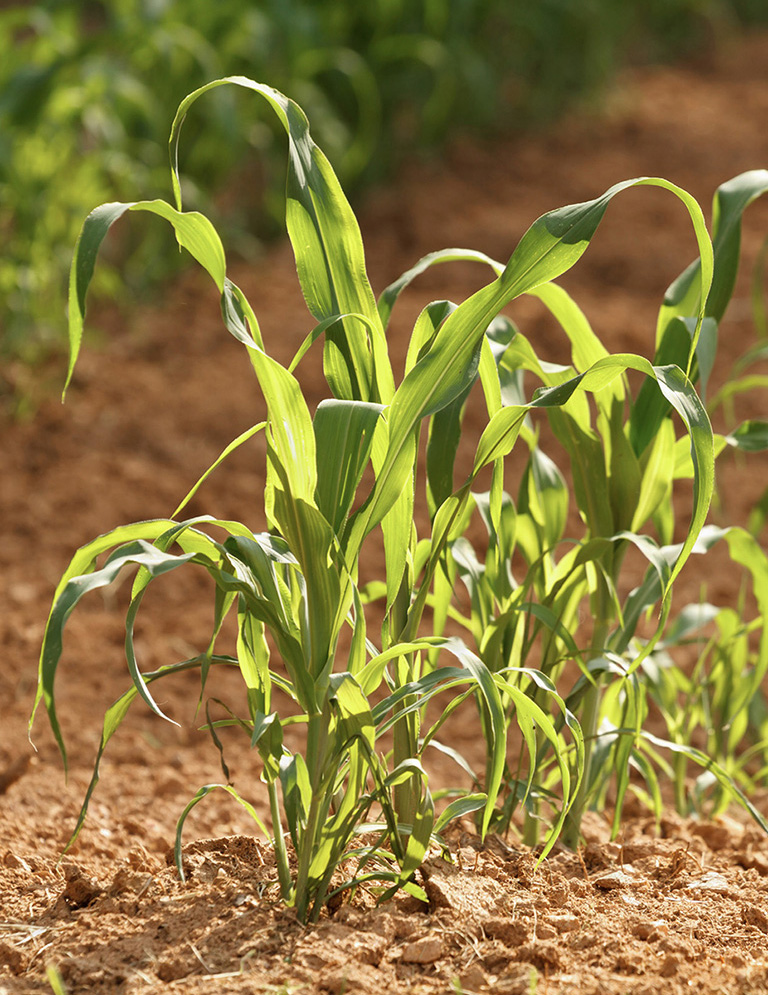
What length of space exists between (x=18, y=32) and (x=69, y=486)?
5.09 m

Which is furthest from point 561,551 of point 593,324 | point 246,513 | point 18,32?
point 18,32

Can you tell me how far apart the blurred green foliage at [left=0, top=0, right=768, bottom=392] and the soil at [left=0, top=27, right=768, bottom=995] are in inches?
8.9

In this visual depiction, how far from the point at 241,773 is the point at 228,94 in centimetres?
206

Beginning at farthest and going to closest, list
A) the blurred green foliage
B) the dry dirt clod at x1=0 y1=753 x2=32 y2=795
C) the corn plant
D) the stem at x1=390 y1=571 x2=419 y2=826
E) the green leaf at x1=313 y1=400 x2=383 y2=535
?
the blurred green foliage
the dry dirt clod at x1=0 y1=753 x2=32 y2=795
the corn plant
the stem at x1=390 y1=571 x2=419 y2=826
the green leaf at x1=313 y1=400 x2=383 y2=535

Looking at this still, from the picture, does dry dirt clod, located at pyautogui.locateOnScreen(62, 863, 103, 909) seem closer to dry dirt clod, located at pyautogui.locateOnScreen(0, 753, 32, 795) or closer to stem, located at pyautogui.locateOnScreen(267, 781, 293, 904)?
stem, located at pyautogui.locateOnScreen(267, 781, 293, 904)

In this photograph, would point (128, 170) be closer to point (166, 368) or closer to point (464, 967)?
point (166, 368)

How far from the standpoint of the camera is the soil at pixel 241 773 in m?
0.96

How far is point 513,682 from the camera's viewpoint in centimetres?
119

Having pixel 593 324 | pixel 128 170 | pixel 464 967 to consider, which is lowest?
pixel 464 967

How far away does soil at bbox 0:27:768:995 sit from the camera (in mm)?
958

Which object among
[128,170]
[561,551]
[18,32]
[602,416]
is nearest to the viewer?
[602,416]

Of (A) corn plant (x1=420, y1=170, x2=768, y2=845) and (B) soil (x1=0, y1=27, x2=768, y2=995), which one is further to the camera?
(A) corn plant (x1=420, y1=170, x2=768, y2=845)

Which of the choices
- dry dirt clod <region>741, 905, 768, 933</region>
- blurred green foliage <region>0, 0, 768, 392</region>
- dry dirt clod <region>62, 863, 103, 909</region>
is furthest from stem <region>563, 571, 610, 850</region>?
blurred green foliage <region>0, 0, 768, 392</region>

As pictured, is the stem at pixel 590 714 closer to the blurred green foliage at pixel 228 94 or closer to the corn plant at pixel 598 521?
the corn plant at pixel 598 521
